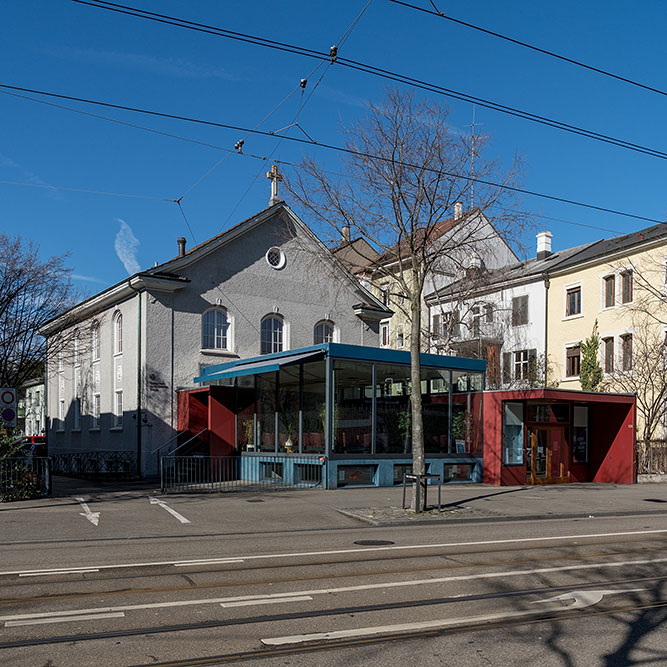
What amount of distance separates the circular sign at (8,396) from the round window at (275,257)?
13.6 meters

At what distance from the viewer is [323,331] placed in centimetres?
3125

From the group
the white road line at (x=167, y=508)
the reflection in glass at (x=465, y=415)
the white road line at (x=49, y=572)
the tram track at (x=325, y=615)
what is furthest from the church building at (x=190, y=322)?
the tram track at (x=325, y=615)

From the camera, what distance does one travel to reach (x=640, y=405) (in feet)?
111

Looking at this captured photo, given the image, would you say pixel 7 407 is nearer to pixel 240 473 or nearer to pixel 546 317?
pixel 240 473

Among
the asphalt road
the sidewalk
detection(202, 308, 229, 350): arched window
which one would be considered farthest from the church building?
the asphalt road

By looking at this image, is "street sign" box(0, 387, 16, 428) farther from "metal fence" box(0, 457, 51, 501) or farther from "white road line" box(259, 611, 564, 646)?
"white road line" box(259, 611, 564, 646)

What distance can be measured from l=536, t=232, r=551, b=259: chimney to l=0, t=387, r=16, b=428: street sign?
35163mm

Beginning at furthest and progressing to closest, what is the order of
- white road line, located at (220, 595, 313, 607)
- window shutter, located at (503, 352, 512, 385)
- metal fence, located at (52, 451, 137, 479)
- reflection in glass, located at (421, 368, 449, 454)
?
window shutter, located at (503, 352, 512, 385) → metal fence, located at (52, 451, 137, 479) → reflection in glass, located at (421, 368, 449, 454) → white road line, located at (220, 595, 313, 607)

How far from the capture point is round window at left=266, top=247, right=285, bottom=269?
2973 cm

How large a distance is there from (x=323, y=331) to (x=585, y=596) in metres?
23.5

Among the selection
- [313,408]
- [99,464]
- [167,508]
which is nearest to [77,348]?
[99,464]

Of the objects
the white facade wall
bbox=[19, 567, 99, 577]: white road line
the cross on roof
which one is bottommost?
bbox=[19, 567, 99, 577]: white road line

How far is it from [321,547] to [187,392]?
A: 1516 centimetres

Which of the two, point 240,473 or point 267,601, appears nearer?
point 267,601
